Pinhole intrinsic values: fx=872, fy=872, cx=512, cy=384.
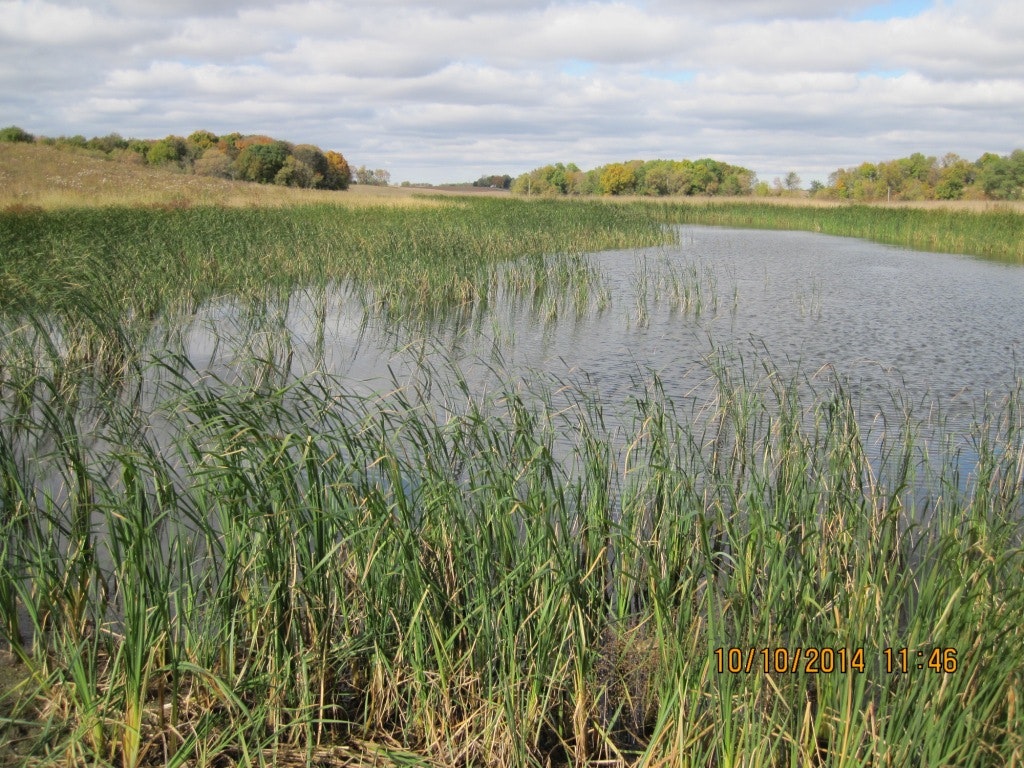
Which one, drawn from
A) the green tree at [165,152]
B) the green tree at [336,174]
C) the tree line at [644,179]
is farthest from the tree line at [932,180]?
the green tree at [165,152]

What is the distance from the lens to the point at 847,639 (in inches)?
74.3

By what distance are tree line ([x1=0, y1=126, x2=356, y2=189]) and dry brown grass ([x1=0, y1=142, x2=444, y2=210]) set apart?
5.33m

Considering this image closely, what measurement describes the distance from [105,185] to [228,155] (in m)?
17.4

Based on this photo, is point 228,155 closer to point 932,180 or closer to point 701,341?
point 701,341

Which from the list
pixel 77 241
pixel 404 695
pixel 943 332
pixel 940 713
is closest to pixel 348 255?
pixel 77 241

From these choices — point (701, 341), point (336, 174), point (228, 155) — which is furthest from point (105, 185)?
point (701, 341)

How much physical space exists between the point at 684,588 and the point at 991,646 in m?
0.71

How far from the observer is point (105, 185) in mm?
26578

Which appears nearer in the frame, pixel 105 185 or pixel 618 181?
pixel 105 185

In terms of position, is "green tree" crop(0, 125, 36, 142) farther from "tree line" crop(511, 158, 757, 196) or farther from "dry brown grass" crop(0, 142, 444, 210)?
Result: "tree line" crop(511, 158, 757, 196)

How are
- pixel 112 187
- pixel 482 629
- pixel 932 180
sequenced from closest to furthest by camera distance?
pixel 482 629 < pixel 112 187 < pixel 932 180

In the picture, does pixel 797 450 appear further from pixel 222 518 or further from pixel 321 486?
pixel 222 518

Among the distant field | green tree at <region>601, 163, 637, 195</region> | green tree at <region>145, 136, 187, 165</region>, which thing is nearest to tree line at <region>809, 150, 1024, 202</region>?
green tree at <region>601, 163, 637, 195</region>

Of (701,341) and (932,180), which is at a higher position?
(932,180)
